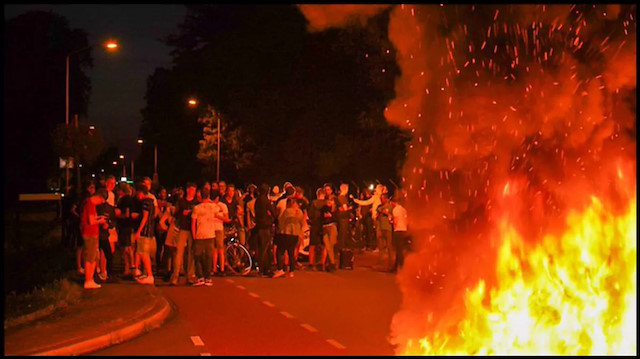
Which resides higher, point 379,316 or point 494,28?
point 494,28

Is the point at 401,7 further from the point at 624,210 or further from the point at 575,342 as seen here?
the point at 575,342

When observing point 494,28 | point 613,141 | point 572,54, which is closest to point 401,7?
point 494,28

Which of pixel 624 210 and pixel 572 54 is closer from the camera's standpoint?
pixel 624 210

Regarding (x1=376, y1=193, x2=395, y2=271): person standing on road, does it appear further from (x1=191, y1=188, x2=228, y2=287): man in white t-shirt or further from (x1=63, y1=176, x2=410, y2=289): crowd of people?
(x1=191, y1=188, x2=228, y2=287): man in white t-shirt

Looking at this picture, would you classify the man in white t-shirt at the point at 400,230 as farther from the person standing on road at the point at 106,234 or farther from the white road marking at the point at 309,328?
the white road marking at the point at 309,328

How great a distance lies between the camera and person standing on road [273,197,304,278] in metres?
18.4

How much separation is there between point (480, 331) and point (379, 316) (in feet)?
14.0

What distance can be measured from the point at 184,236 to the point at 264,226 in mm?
2024

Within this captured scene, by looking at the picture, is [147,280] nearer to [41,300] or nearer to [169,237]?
[169,237]

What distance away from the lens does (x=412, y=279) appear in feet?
53.1

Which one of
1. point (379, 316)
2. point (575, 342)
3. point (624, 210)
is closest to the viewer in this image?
point (575, 342)

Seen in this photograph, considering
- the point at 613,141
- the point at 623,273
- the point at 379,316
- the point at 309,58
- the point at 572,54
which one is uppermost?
the point at 309,58

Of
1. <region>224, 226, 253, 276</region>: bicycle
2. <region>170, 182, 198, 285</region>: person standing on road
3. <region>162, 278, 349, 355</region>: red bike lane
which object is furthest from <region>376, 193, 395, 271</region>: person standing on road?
<region>162, 278, 349, 355</region>: red bike lane

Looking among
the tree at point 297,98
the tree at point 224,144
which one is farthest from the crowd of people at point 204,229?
the tree at point 224,144
